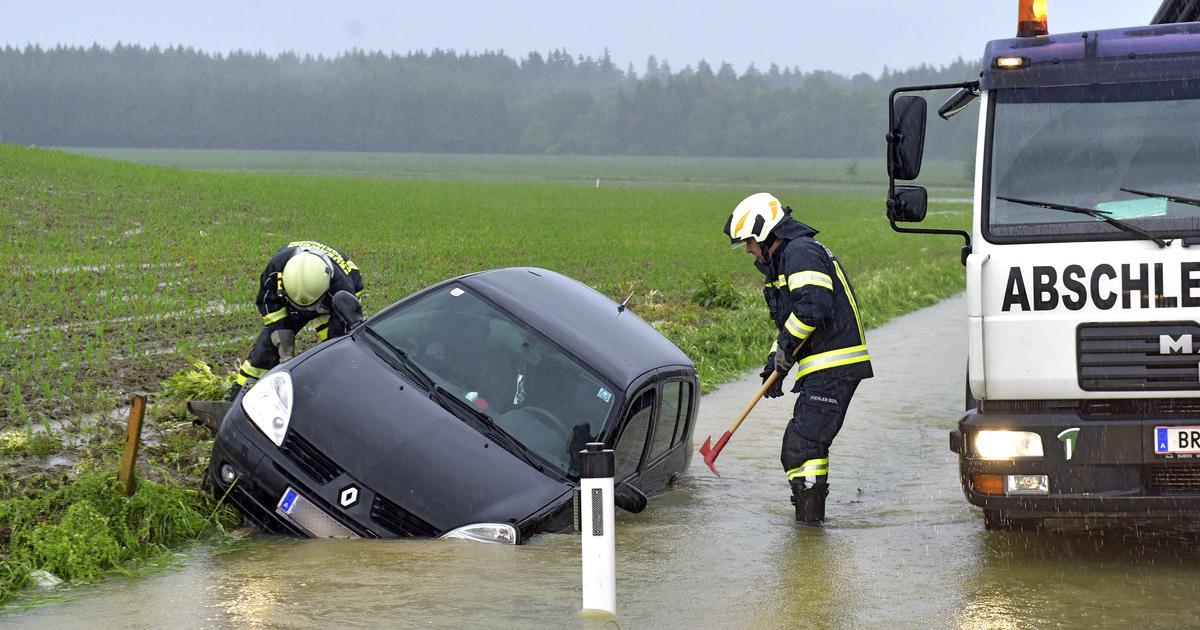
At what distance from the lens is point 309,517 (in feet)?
23.0

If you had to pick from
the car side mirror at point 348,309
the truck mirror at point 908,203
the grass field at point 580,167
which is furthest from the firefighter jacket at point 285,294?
the grass field at point 580,167

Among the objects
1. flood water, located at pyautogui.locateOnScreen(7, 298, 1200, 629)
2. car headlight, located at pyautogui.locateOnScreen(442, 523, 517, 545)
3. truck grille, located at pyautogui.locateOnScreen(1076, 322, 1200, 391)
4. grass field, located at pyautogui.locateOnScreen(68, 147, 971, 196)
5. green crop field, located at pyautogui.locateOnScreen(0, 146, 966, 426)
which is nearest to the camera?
flood water, located at pyautogui.locateOnScreen(7, 298, 1200, 629)

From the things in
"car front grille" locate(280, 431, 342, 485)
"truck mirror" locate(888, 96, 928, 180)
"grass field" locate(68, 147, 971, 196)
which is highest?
"truck mirror" locate(888, 96, 928, 180)

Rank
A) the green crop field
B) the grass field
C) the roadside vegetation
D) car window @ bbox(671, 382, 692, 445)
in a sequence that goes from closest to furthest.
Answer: the roadside vegetation, car window @ bbox(671, 382, 692, 445), the green crop field, the grass field

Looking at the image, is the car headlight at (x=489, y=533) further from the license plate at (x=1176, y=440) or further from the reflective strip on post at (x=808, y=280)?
the license plate at (x=1176, y=440)

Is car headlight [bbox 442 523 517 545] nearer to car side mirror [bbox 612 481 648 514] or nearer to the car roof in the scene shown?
car side mirror [bbox 612 481 648 514]

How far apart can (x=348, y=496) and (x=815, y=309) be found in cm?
267

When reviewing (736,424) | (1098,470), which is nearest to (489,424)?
(736,424)

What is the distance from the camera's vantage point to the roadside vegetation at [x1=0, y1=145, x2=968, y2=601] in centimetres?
759

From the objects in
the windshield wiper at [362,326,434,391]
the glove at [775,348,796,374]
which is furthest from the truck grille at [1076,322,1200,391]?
the windshield wiper at [362,326,434,391]

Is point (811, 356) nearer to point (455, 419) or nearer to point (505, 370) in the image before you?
point (505, 370)

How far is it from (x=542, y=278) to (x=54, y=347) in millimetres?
6892

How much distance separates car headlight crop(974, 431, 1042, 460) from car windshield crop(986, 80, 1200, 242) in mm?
905

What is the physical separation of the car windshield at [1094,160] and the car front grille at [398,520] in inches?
118
